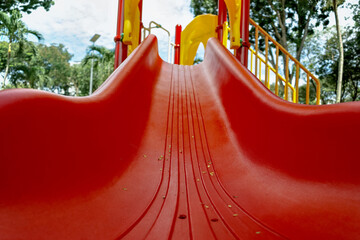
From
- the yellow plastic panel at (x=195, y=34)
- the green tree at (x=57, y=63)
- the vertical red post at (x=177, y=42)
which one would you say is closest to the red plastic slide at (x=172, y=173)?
the yellow plastic panel at (x=195, y=34)

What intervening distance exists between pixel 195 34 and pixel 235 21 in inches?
140

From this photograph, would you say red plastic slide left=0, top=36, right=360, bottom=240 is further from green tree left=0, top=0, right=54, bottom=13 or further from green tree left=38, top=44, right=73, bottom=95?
green tree left=38, top=44, right=73, bottom=95

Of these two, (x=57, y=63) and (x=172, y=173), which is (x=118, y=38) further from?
(x=57, y=63)

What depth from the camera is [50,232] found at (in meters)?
0.94

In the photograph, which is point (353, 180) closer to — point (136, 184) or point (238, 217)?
point (238, 217)

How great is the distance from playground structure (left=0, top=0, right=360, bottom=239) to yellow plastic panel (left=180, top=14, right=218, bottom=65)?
16.5ft

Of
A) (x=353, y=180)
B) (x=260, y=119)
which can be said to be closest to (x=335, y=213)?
(x=353, y=180)

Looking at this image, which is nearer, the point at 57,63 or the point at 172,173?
the point at 172,173

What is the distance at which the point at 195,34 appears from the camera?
7438mm

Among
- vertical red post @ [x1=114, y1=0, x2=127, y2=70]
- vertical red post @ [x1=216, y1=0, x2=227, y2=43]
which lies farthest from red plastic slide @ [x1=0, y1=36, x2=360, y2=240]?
vertical red post @ [x1=216, y1=0, x2=227, y2=43]

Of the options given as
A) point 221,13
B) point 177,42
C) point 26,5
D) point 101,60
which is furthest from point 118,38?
point 101,60

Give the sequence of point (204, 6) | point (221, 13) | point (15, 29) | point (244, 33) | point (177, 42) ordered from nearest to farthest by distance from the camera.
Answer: point (244, 33) → point (221, 13) → point (177, 42) → point (15, 29) → point (204, 6)

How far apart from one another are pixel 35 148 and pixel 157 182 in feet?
2.29

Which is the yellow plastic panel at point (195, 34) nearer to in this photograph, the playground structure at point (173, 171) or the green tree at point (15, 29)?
the playground structure at point (173, 171)
